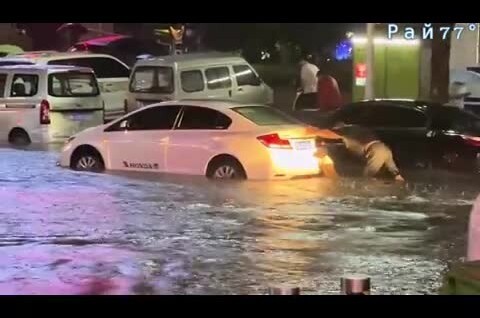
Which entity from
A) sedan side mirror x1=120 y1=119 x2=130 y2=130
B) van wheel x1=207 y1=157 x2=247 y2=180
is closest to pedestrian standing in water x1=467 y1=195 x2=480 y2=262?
van wheel x1=207 y1=157 x2=247 y2=180

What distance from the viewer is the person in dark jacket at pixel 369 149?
38.6 ft

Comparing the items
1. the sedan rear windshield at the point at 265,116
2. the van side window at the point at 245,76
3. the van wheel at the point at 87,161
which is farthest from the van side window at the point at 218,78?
the van wheel at the point at 87,161

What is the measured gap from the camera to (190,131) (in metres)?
12.2

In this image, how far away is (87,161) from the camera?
42.7 feet

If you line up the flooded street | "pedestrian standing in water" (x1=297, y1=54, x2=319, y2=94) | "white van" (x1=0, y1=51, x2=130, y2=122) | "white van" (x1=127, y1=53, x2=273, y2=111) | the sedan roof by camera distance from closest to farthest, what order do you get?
the flooded street, "pedestrian standing in water" (x1=297, y1=54, x2=319, y2=94), "white van" (x1=127, y1=53, x2=273, y2=111), the sedan roof, "white van" (x1=0, y1=51, x2=130, y2=122)

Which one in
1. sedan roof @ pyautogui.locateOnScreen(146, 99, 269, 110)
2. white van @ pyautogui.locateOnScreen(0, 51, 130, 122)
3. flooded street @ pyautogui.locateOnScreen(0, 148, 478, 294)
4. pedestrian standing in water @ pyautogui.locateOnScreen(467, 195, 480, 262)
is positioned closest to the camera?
pedestrian standing in water @ pyautogui.locateOnScreen(467, 195, 480, 262)

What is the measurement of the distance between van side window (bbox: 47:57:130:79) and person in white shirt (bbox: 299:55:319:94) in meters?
2.08

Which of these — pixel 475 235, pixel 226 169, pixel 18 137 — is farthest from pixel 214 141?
pixel 475 235

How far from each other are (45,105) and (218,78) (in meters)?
2.37

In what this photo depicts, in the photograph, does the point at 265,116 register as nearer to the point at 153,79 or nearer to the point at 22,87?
the point at 153,79

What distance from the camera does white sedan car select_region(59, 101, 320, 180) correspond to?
11.8 meters

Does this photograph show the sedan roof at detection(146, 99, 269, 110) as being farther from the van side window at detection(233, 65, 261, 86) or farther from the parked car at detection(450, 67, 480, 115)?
the parked car at detection(450, 67, 480, 115)
